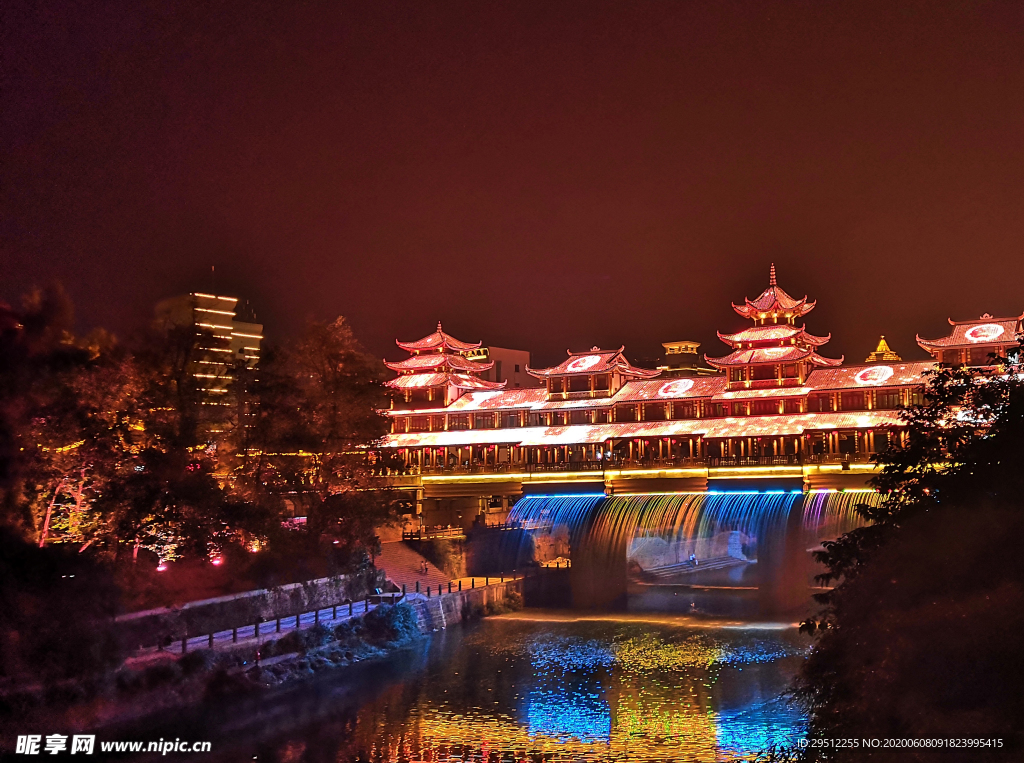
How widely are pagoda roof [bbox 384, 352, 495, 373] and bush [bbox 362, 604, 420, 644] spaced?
101 feet

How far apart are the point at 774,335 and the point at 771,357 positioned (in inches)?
80.1

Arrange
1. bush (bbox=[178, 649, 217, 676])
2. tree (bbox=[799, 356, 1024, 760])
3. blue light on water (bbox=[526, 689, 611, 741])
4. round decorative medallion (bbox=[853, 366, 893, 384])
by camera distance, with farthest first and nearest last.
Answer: round decorative medallion (bbox=[853, 366, 893, 384]) → bush (bbox=[178, 649, 217, 676]) → blue light on water (bbox=[526, 689, 611, 741]) → tree (bbox=[799, 356, 1024, 760])

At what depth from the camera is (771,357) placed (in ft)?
193

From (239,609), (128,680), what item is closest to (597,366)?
(239,609)

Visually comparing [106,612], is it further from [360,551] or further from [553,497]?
[553,497]

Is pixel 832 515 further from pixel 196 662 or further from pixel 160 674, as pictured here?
pixel 160 674

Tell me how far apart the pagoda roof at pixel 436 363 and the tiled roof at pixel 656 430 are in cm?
535

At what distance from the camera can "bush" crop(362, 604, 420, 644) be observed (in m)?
40.8

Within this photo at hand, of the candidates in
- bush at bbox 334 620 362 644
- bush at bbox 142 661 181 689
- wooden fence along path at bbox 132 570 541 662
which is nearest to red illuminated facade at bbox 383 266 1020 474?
wooden fence along path at bbox 132 570 541 662

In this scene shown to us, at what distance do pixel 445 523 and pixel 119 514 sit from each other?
1331 inches

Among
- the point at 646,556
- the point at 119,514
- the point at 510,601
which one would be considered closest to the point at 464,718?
the point at 119,514

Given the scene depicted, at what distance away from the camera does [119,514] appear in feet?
109

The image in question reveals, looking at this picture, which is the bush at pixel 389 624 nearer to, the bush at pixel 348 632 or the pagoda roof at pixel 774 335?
the bush at pixel 348 632

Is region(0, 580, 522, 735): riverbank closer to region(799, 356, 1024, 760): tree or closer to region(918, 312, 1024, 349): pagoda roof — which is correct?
region(799, 356, 1024, 760): tree
